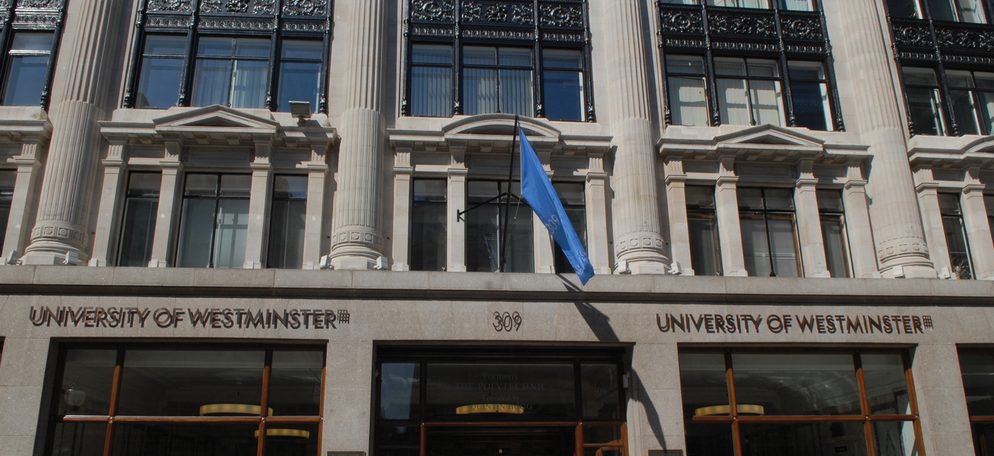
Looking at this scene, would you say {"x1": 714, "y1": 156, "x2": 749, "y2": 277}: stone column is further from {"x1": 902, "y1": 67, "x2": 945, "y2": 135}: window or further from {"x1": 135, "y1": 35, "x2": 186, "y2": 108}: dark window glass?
{"x1": 135, "y1": 35, "x2": 186, "y2": 108}: dark window glass

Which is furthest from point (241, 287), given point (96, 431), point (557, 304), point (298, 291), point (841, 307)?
point (841, 307)

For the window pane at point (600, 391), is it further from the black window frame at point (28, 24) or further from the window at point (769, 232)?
the black window frame at point (28, 24)

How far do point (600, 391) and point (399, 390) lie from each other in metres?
4.14

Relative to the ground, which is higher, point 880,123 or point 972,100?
point 972,100

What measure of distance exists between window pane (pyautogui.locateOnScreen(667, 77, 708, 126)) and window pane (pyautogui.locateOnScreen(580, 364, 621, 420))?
21.5ft

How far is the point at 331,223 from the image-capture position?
17.6 m

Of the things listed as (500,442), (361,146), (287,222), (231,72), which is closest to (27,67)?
(231,72)

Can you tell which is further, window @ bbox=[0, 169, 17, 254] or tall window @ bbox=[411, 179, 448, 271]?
tall window @ bbox=[411, 179, 448, 271]

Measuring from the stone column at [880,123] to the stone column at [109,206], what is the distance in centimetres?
1711

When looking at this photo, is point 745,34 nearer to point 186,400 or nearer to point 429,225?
point 429,225

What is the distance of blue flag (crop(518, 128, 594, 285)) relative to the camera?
15266mm

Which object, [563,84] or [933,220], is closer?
[933,220]

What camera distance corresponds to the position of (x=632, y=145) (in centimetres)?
1836

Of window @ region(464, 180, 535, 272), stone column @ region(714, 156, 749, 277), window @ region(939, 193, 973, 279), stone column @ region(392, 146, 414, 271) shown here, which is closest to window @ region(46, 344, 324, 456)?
stone column @ region(392, 146, 414, 271)
